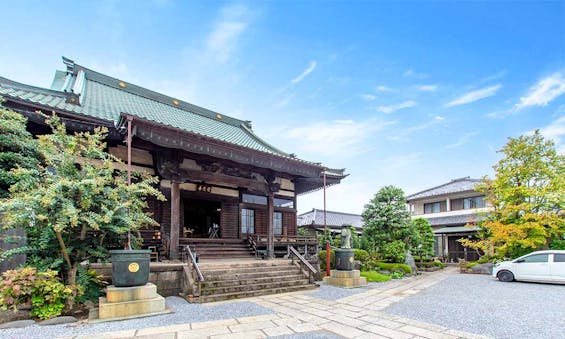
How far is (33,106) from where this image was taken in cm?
718

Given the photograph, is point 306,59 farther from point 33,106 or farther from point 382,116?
point 33,106

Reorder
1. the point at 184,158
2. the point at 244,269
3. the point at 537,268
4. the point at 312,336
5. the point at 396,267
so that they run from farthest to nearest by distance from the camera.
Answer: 1. the point at 396,267
2. the point at 537,268
3. the point at 184,158
4. the point at 244,269
5. the point at 312,336

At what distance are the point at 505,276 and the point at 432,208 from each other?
55.3ft

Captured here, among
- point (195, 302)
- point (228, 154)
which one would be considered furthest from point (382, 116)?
point (195, 302)

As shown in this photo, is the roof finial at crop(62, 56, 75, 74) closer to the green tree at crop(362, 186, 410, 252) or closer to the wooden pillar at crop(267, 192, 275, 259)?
the wooden pillar at crop(267, 192, 275, 259)

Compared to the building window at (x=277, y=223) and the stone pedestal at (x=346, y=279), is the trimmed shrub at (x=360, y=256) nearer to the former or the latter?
the building window at (x=277, y=223)

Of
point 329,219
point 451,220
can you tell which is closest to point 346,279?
point 329,219

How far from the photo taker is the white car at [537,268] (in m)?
10.6

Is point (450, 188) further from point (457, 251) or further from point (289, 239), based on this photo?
point (289, 239)

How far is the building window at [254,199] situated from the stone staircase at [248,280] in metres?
3.94

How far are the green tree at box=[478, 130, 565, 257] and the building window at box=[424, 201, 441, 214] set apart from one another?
13196mm

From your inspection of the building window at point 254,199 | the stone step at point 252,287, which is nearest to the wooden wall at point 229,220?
the building window at point 254,199

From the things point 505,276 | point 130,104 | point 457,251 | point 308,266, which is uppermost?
point 130,104

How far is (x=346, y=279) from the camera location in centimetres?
977
